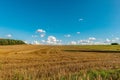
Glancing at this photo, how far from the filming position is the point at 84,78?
1019 cm

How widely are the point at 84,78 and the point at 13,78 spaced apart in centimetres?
353

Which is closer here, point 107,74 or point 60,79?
point 60,79

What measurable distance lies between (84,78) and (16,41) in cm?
9771

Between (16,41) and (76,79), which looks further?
(16,41)

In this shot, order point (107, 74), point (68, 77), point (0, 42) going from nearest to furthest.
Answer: point (68, 77) → point (107, 74) → point (0, 42)

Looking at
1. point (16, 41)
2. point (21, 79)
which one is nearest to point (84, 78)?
point (21, 79)

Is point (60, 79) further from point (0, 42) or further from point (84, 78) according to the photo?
point (0, 42)

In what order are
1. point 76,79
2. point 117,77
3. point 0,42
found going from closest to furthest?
point 76,79, point 117,77, point 0,42

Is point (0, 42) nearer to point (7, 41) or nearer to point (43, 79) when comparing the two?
point (7, 41)

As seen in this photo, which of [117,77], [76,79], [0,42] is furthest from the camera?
[0,42]

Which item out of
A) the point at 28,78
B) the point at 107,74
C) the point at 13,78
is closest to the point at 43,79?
the point at 28,78

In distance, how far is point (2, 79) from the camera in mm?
10047

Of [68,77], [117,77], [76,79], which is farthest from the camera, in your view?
[117,77]

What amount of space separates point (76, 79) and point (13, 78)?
3.15 meters
